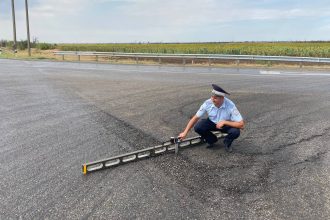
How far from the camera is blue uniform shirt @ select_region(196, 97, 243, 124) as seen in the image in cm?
687

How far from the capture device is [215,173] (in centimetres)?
588

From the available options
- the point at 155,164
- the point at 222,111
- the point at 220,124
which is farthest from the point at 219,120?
the point at 155,164

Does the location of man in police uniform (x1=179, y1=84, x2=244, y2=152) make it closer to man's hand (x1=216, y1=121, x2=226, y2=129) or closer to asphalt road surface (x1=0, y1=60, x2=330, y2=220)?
man's hand (x1=216, y1=121, x2=226, y2=129)

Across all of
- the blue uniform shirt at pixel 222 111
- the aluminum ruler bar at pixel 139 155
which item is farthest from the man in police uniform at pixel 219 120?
the aluminum ruler bar at pixel 139 155

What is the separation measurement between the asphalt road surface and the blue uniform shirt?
610 millimetres

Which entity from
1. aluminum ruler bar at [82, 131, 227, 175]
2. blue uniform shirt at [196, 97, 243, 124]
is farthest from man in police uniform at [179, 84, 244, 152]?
aluminum ruler bar at [82, 131, 227, 175]

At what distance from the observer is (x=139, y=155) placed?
6.54 m

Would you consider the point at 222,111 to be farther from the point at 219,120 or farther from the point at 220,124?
the point at 220,124

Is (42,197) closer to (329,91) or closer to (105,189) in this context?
(105,189)

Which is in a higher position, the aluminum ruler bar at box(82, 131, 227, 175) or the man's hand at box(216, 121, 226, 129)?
the man's hand at box(216, 121, 226, 129)

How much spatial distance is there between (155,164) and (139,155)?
37cm

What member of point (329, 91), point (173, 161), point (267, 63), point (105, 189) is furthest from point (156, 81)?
point (267, 63)

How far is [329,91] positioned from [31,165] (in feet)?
39.2

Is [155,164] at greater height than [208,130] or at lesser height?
lesser
